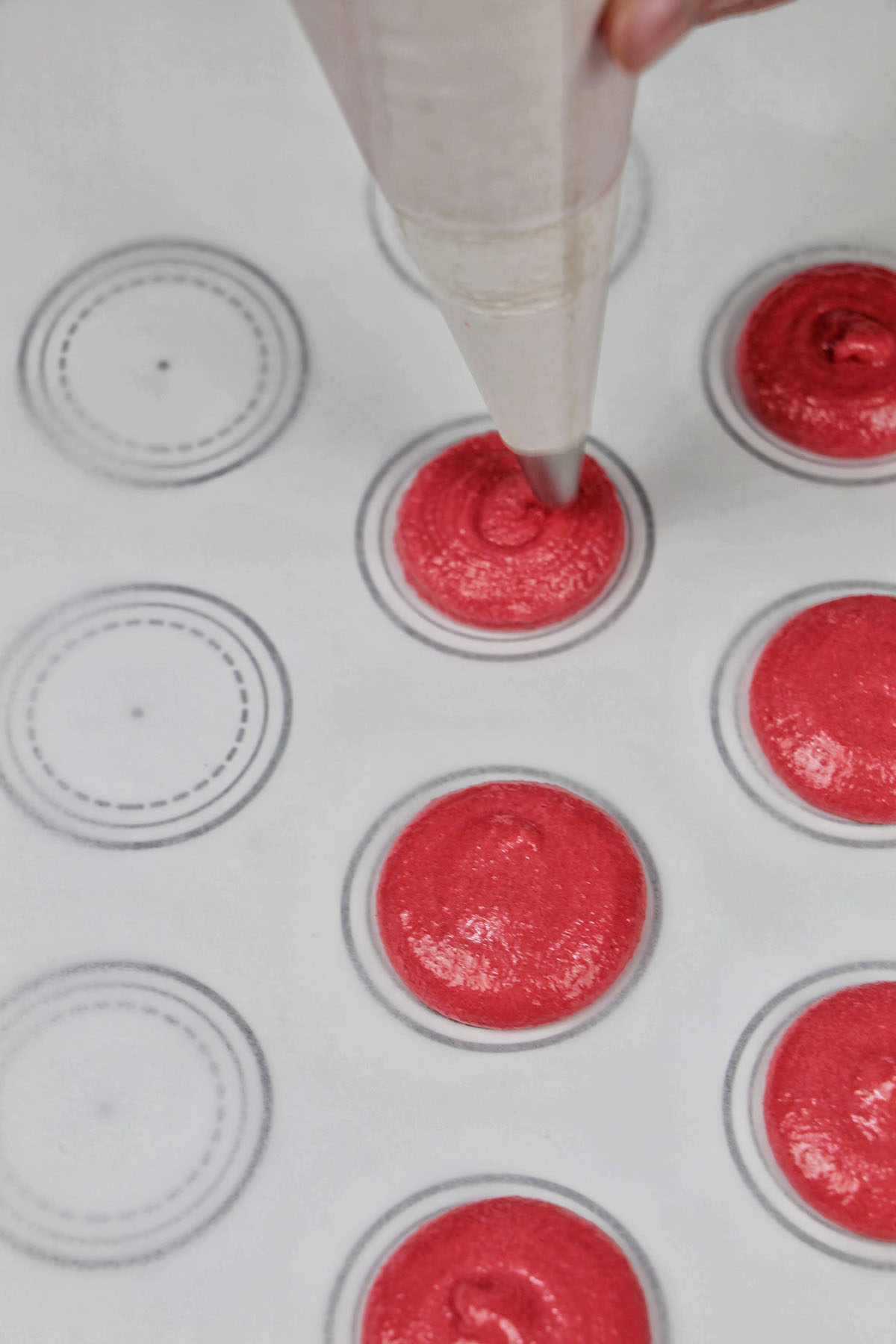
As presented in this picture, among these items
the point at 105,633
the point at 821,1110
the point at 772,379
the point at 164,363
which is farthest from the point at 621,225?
the point at 821,1110

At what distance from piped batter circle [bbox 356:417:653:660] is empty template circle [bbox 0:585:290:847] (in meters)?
0.07

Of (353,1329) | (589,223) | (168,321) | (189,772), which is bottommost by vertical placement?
(353,1329)

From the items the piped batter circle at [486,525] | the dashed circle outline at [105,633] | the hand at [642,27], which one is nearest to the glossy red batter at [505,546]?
the piped batter circle at [486,525]

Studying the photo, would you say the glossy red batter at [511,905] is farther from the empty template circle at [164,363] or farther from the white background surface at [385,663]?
the empty template circle at [164,363]

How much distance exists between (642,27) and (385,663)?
38 centimetres

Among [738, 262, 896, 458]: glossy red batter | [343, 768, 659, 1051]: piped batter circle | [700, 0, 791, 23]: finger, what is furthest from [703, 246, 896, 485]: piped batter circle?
[700, 0, 791, 23]: finger

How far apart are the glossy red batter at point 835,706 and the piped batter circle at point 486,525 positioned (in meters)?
0.09

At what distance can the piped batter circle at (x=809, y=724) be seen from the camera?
0.66 meters

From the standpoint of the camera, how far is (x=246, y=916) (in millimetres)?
659

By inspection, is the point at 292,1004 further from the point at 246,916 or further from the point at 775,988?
the point at 775,988

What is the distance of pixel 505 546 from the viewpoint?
719 mm

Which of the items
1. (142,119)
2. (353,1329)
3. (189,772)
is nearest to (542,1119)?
(353,1329)

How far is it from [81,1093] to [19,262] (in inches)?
19.3

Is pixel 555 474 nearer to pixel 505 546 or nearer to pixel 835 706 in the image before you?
pixel 505 546
